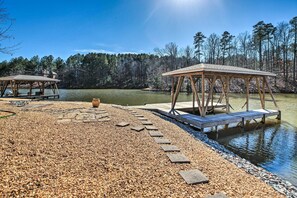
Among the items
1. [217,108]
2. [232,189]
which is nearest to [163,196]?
[232,189]

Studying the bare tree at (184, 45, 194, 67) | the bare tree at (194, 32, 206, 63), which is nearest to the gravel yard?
the bare tree at (194, 32, 206, 63)

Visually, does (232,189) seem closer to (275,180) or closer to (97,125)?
(275,180)

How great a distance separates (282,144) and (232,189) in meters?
5.32

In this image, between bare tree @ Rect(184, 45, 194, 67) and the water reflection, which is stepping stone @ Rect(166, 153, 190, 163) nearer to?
Answer: the water reflection

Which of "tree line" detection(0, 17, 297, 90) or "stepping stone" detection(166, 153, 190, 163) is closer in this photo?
"stepping stone" detection(166, 153, 190, 163)

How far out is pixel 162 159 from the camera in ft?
11.1

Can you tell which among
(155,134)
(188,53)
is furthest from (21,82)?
(188,53)

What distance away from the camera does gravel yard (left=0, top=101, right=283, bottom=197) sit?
7.56 feet

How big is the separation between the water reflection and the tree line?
27535 millimetres

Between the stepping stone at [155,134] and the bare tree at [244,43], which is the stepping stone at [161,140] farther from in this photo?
the bare tree at [244,43]

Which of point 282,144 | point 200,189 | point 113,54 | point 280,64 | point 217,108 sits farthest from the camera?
point 113,54

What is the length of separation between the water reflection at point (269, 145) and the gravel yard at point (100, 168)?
213 cm

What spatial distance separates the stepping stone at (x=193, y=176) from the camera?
263 centimetres

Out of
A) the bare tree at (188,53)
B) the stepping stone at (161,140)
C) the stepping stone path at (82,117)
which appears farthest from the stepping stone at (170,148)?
the bare tree at (188,53)
